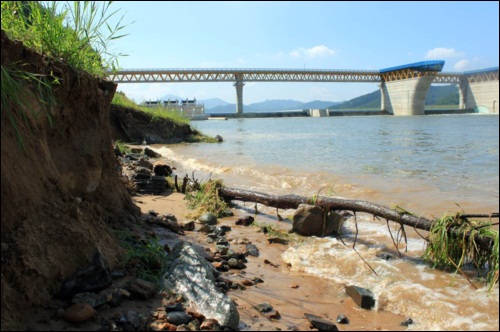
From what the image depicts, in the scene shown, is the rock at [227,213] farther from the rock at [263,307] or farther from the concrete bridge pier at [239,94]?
the concrete bridge pier at [239,94]

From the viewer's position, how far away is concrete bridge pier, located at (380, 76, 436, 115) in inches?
3472

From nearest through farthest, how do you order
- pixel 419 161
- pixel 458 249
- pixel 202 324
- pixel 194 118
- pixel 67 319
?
pixel 67 319
pixel 202 324
pixel 458 249
pixel 419 161
pixel 194 118

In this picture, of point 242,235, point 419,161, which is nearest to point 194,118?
A: point 419,161

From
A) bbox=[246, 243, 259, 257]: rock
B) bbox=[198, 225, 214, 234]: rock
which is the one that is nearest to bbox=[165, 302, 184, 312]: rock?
bbox=[246, 243, 259, 257]: rock

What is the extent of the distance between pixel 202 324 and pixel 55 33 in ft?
11.2

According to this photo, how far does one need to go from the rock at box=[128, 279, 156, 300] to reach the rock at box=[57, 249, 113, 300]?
0.20 metres

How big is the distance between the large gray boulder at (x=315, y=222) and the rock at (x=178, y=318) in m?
3.52

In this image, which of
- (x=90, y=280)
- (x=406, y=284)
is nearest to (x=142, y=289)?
(x=90, y=280)

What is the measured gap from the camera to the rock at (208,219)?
22.2 ft

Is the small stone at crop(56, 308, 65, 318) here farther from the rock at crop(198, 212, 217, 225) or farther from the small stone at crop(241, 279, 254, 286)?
the rock at crop(198, 212, 217, 225)

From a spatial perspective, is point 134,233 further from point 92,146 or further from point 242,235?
point 242,235

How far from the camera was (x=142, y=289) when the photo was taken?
3.40 m

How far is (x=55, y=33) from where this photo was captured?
432cm

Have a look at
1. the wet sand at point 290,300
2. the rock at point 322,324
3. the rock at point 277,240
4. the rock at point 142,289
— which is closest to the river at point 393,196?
the wet sand at point 290,300
